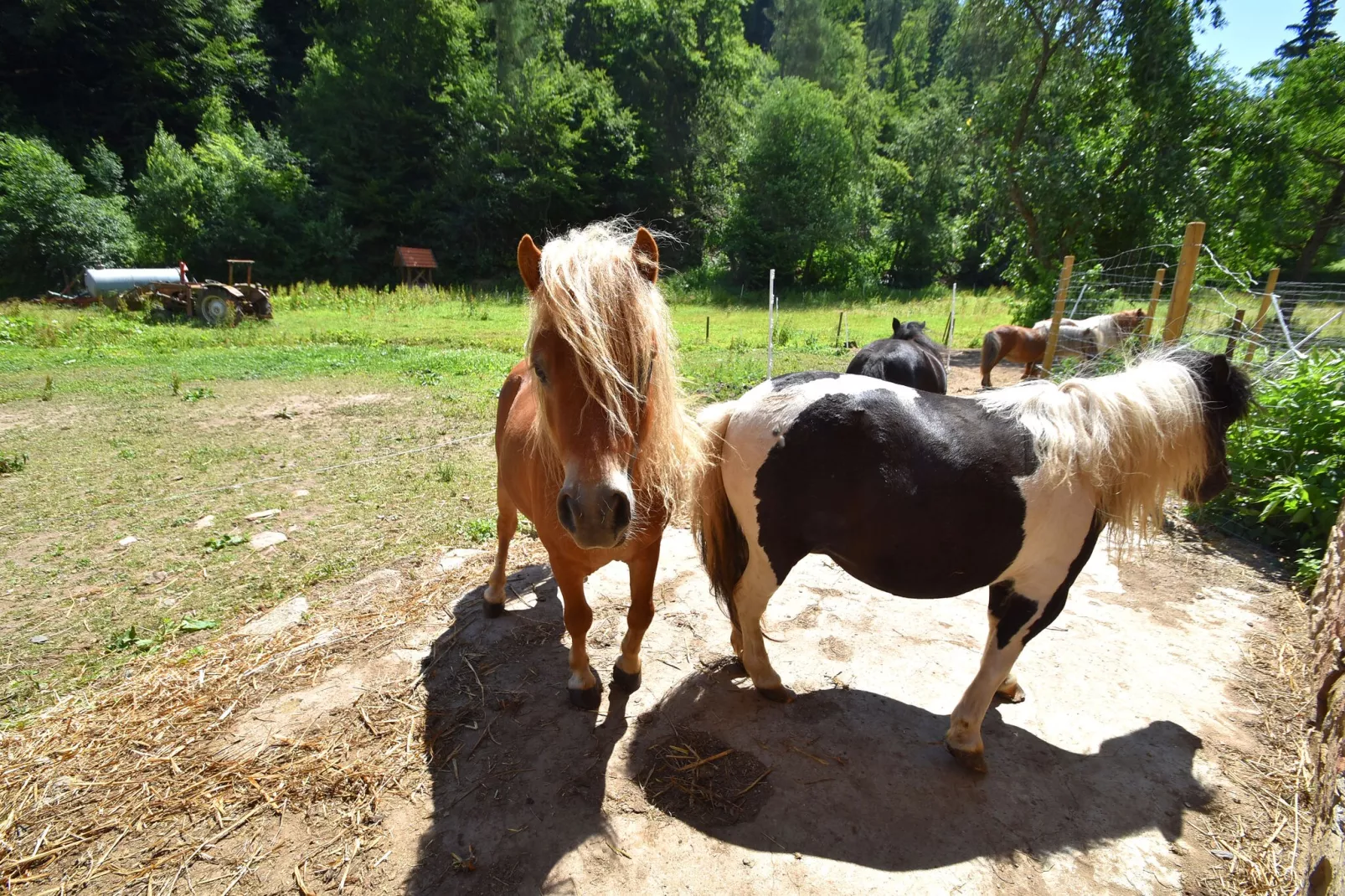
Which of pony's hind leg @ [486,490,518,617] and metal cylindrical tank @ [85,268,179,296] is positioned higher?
metal cylindrical tank @ [85,268,179,296]

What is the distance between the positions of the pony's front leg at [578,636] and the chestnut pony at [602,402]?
0.01 m

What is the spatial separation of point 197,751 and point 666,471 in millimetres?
2424

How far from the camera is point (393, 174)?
31.2 meters

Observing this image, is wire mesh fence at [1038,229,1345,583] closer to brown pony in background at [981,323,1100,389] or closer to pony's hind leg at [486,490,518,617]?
pony's hind leg at [486,490,518,617]

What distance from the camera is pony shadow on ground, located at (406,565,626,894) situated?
2.07 m

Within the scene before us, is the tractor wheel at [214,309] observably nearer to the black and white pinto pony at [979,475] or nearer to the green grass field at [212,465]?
the green grass field at [212,465]

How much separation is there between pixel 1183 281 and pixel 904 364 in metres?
2.33

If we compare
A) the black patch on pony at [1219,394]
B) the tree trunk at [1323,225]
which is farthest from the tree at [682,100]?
the black patch on pony at [1219,394]

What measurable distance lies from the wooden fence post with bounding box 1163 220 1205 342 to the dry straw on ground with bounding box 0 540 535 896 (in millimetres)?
6517

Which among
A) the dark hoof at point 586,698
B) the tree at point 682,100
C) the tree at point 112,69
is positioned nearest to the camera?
the dark hoof at point 586,698

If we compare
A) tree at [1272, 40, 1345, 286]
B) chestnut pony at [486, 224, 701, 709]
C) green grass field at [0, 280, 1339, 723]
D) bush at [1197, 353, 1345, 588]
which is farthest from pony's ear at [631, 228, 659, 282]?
tree at [1272, 40, 1345, 286]

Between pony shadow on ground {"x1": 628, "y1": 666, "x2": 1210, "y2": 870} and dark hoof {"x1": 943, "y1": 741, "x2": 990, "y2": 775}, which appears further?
dark hoof {"x1": 943, "y1": 741, "x2": 990, "y2": 775}

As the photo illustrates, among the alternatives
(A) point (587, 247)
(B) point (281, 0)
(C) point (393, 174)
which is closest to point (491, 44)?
(C) point (393, 174)

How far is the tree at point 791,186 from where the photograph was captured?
30.1 metres
